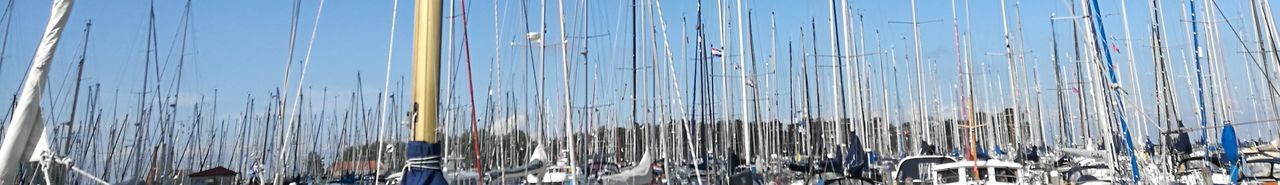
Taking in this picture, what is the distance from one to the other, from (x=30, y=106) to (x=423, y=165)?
3665mm

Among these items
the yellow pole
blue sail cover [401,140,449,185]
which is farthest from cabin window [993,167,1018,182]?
the yellow pole

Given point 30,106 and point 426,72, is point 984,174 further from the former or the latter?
point 30,106

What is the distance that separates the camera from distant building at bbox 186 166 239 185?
111 feet

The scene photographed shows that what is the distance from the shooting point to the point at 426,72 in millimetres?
8312

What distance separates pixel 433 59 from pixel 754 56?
21.4 metres

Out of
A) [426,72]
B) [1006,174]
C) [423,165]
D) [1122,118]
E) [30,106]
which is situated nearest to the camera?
[30,106]

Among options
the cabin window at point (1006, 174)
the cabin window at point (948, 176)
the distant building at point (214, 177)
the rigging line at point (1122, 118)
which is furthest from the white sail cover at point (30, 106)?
the distant building at point (214, 177)

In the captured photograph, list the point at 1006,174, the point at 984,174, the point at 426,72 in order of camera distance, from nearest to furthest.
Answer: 1. the point at 426,72
2. the point at 984,174
3. the point at 1006,174

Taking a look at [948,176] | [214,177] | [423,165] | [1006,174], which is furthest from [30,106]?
[214,177]

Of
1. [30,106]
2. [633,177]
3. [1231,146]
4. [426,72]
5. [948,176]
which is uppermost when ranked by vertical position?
[426,72]

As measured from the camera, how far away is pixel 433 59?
8344 mm

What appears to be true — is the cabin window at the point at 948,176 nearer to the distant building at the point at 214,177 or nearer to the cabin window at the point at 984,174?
the cabin window at the point at 984,174

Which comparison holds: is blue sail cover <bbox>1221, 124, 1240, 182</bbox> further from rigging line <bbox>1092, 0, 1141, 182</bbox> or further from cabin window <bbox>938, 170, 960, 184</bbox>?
cabin window <bbox>938, 170, 960, 184</bbox>

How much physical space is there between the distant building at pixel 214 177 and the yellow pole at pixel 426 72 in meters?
28.1
